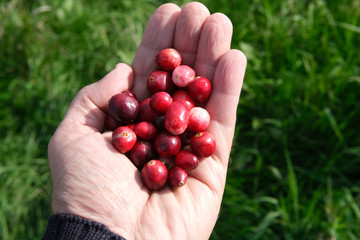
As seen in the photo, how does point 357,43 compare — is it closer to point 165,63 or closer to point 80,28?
point 165,63

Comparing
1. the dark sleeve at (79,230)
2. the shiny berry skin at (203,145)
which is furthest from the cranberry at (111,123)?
the dark sleeve at (79,230)

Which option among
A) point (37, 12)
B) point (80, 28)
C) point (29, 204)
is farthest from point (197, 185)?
point (37, 12)

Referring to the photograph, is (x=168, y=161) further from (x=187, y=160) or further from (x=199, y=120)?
(x=199, y=120)

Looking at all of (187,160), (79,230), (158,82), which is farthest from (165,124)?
(79,230)

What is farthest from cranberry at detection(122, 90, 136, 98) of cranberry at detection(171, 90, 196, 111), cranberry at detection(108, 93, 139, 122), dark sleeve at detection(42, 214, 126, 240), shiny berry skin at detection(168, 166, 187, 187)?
Result: dark sleeve at detection(42, 214, 126, 240)

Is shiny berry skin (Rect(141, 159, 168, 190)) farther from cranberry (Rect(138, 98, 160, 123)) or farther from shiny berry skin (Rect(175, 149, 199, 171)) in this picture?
cranberry (Rect(138, 98, 160, 123))
